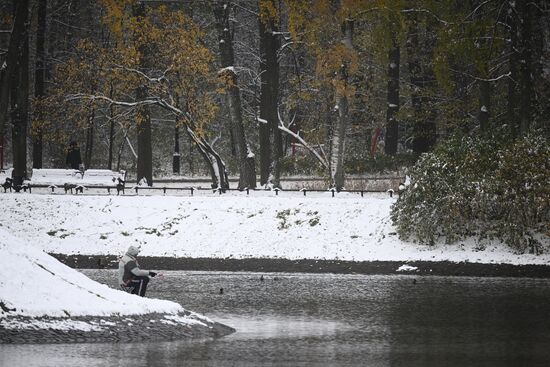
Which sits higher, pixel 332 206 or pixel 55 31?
pixel 55 31

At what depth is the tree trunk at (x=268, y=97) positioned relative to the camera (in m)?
42.1

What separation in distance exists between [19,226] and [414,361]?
22.2 meters

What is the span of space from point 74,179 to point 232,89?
7157 millimetres

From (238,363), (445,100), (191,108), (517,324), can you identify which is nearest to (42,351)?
(238,363)

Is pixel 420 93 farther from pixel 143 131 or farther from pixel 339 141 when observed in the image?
pixel 143 131

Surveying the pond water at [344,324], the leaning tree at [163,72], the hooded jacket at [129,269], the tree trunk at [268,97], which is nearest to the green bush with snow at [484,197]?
the pond water at [344,324]

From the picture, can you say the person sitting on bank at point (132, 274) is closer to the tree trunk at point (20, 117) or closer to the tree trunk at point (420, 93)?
the tree trunk at point (20, 117)

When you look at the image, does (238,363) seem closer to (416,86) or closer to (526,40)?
(526,40)

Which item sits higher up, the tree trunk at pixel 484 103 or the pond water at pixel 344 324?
the tree trunk at pixel 484 103

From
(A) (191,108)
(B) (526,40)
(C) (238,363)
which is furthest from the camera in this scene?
(A) (191,108)

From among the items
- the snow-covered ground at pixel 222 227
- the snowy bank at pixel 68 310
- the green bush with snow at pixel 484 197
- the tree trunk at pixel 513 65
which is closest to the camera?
the snowy bank at pixel 68 310

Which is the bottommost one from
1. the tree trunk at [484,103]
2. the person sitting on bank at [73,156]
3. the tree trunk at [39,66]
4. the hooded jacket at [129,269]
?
the hooded jacket at [129,269]

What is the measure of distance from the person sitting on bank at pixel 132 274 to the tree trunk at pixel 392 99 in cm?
2753

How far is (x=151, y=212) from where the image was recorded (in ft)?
120
